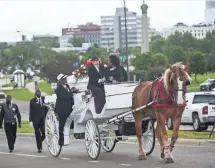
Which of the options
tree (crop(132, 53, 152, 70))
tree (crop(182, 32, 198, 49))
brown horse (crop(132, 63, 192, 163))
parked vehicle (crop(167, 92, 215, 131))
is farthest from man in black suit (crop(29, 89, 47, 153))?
tree (crop(182, 32, 198, 49))

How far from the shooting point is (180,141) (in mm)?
18312

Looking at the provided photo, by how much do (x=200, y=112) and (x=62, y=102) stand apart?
1070cm

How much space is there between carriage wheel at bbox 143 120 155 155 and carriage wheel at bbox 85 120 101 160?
129cm

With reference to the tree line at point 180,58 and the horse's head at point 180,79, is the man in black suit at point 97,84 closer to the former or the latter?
the horse's head at point 180,79

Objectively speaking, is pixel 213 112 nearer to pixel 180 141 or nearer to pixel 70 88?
pixel 180 141

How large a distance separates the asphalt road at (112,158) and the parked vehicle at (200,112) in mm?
6964

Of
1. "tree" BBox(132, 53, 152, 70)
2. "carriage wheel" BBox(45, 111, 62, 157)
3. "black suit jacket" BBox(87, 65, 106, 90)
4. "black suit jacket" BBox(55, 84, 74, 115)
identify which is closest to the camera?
"black suit jacket" BBox(87, 65, 106, 90)

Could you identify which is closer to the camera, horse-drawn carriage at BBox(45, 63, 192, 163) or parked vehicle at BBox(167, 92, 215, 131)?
horse-drawn carriage at BBox(45, 63, 192, 163)

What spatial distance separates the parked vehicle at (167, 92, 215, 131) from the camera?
81.0 ft

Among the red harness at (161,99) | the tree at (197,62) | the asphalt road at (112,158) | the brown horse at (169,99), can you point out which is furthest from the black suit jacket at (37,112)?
the tree at (197,62)

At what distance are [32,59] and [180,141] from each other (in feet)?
454

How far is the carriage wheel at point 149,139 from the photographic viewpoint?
15.1m

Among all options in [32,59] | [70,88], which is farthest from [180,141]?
[32,59]

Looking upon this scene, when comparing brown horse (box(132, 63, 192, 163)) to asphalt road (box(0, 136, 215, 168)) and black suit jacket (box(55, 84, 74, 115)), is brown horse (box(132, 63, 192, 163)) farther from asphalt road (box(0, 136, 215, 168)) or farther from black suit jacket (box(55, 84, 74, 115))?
A: black suit jacket (box(55, 84, 74, 115))
